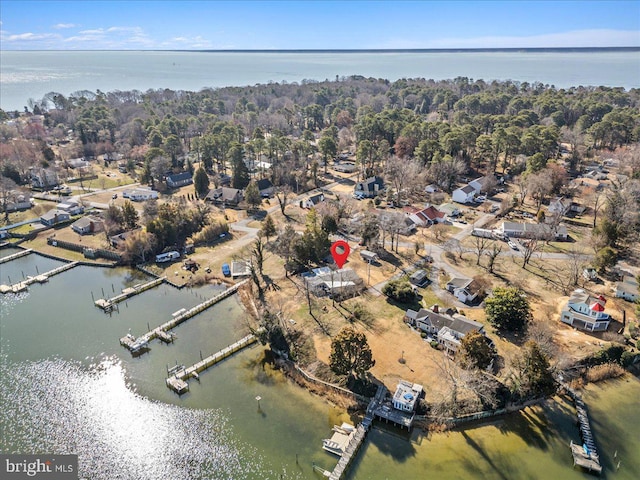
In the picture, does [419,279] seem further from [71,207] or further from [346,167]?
[71,207]

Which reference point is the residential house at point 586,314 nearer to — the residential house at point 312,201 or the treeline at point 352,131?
the treeline at point 352,131

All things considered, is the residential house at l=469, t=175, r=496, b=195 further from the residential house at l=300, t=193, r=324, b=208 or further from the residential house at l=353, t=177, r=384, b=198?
the residential house at l=300, t=193, r=324, b=208

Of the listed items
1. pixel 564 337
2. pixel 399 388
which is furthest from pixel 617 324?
pixel 399 388

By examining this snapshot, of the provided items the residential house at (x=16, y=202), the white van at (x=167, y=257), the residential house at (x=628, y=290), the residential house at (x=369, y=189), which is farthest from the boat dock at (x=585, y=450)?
the residential house at (x=16, y=202)

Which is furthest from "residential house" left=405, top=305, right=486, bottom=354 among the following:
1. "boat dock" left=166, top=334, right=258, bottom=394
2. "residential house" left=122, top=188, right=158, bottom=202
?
"residential house" left=122, top=188, right=158, bottom=202

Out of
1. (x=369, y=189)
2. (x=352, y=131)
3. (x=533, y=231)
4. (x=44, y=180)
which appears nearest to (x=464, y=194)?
(x=533, y=231)

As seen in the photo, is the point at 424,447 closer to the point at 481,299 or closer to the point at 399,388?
the point at 399,388
